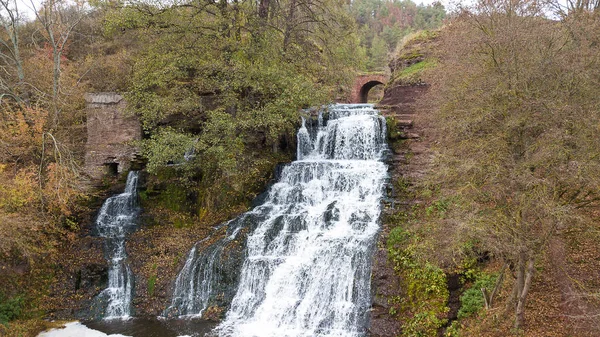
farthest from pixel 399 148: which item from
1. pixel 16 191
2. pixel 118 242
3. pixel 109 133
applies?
pixel 16 191

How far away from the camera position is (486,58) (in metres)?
8.55

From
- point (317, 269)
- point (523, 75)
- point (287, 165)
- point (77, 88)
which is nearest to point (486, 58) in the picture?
point (523, 75)

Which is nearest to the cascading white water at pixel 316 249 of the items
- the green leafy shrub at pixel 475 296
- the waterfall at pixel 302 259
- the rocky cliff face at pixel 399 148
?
the waterfall at pixel 302 259

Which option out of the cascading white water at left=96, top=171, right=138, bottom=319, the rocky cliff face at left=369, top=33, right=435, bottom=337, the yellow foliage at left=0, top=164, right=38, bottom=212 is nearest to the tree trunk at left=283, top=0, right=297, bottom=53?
the rocky cliff face at left=369, top=33, right=435, bottom=337

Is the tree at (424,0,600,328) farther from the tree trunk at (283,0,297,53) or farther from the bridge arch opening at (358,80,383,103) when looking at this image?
the bridge arch opening at (358,80,383,103)

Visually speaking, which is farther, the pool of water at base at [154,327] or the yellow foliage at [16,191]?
the yellow foliage at [16,191]

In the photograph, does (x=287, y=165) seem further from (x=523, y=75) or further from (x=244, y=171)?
(x=523, y=75)

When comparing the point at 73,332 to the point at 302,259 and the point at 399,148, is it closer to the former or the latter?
the point at 302,259

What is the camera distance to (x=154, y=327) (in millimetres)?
10750

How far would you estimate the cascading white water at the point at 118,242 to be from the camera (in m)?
11.9

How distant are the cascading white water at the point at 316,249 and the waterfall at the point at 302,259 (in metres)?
0.03

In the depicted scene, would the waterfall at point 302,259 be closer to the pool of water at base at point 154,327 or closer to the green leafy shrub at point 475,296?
the pool of water at base at point 154,327

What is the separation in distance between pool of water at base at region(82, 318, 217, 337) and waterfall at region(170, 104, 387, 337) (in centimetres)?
47

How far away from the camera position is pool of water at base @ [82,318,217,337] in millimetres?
10367
